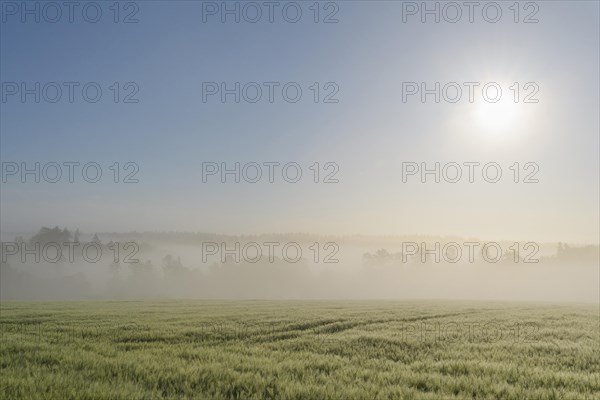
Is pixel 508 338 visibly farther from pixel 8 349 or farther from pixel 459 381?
pixel 8 349

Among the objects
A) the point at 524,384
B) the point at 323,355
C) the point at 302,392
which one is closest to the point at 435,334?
the point at 323,355

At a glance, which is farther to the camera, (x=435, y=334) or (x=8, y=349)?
(x=435, y=334)

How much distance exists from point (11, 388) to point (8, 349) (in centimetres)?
498

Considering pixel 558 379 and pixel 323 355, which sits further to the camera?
pixel 323 355

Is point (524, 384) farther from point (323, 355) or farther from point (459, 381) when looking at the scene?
point (323, 355)

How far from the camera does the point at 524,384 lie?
9.82 m

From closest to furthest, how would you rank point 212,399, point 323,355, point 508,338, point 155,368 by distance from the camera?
point 212,399, point 155,368, point 323,355, point 508,338

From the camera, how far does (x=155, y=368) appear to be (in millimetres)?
10391

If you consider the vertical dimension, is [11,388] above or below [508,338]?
above

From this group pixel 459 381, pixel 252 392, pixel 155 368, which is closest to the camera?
pixel 252 392

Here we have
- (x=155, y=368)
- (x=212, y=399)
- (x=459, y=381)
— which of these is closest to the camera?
(x=212, y=399)

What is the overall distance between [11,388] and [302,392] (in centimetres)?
562

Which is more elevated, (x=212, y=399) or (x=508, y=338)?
(x=212, y=399)

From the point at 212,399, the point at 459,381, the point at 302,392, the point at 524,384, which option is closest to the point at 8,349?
the point at 212,399
